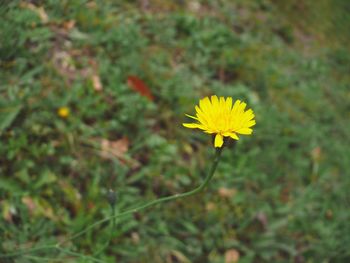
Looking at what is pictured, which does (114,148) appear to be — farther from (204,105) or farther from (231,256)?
(204,105)

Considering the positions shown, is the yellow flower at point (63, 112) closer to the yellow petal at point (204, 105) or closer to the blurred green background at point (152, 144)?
the blurred green background at point (152, 144)

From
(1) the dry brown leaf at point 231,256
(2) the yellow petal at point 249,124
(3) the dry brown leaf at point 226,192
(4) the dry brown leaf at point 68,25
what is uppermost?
(2) the yellow petal at point 249,124

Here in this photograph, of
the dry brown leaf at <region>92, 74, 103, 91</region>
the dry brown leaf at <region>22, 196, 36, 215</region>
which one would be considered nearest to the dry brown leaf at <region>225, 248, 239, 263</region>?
the dry brown leaf at <region>22, 196, 36, 215</region>

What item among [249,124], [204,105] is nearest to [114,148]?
[204,105]

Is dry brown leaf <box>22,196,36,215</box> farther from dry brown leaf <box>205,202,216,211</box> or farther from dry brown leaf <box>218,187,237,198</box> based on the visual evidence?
dry brown leaf <box>218,187,237,198</box>

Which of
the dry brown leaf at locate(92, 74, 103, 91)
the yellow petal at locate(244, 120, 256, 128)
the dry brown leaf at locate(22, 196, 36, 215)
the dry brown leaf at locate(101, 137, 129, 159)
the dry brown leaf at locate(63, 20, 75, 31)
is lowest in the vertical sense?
the dry brown leaf at locate(101, 137, 129, 159)

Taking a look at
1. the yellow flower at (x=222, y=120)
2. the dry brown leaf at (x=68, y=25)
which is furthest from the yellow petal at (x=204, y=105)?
the dry brown leaf at (x=68, y=25)
